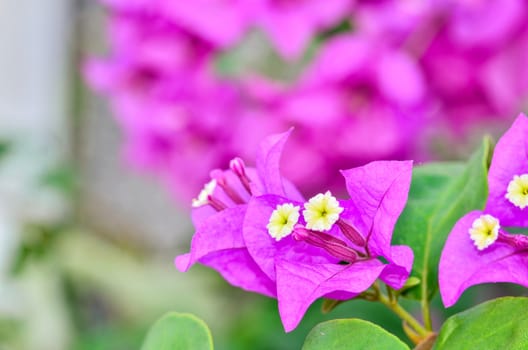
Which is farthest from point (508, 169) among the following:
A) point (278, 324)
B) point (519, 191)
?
point (278, 324)

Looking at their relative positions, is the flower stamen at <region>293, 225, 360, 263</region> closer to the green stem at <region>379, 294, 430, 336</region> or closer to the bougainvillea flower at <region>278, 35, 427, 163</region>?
the green stem at <region>379, 294, 430, 336</region>

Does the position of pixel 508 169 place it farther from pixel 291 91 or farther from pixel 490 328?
pixel 291 91

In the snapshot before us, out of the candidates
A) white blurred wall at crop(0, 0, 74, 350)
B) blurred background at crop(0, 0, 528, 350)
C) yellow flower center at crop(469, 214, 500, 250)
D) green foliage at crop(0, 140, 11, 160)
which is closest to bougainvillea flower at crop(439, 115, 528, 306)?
yellow flower center at crop(469, 214, 500, 250)

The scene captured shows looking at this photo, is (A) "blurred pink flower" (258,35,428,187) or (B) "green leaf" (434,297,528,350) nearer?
(B) "green leaf" (434,297,528,350)

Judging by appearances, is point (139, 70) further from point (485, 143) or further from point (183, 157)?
point (485, 143)

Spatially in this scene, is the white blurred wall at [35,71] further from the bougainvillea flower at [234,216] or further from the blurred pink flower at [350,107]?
the bougainvillea flower at [234,216]

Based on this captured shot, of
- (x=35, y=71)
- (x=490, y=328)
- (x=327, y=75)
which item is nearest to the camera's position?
(x=490, y=328)
